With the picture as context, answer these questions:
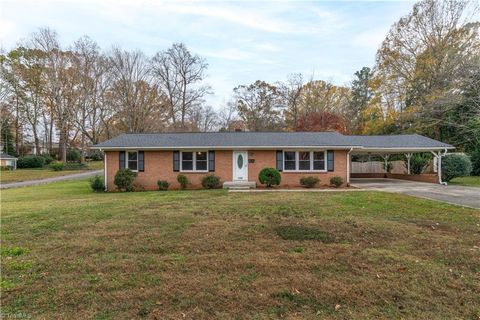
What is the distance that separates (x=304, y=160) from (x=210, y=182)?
5.46 metres

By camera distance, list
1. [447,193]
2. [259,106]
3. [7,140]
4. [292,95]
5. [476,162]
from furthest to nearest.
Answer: [7,140] < [259,106] < [292,95] < [476,162] < [447,193]

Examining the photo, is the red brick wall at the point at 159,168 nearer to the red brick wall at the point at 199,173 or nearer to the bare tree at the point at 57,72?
the red brick wall at the point at 199,173

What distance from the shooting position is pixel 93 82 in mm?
36688

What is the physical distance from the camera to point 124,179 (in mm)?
15773

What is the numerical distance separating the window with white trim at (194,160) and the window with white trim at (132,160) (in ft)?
8.80

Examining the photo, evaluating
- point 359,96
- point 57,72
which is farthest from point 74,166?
point 359,96

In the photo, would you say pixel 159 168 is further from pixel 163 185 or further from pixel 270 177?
pixel 270 177

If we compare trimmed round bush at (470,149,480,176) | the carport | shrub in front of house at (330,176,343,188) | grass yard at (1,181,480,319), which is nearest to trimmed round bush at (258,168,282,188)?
shrub in front of house at (330,176,343,188)

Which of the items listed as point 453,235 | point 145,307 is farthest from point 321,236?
point 145,307

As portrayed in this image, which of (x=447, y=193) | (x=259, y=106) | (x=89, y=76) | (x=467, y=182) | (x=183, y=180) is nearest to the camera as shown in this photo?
(x=447, y=193)

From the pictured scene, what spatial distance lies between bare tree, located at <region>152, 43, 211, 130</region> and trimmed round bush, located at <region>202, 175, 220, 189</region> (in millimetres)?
24913

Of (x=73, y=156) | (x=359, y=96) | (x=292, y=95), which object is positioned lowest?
(x=73, y=156)

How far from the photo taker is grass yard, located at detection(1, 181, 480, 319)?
3.25 m

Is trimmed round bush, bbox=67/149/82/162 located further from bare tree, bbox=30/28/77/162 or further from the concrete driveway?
the concrete driveway
